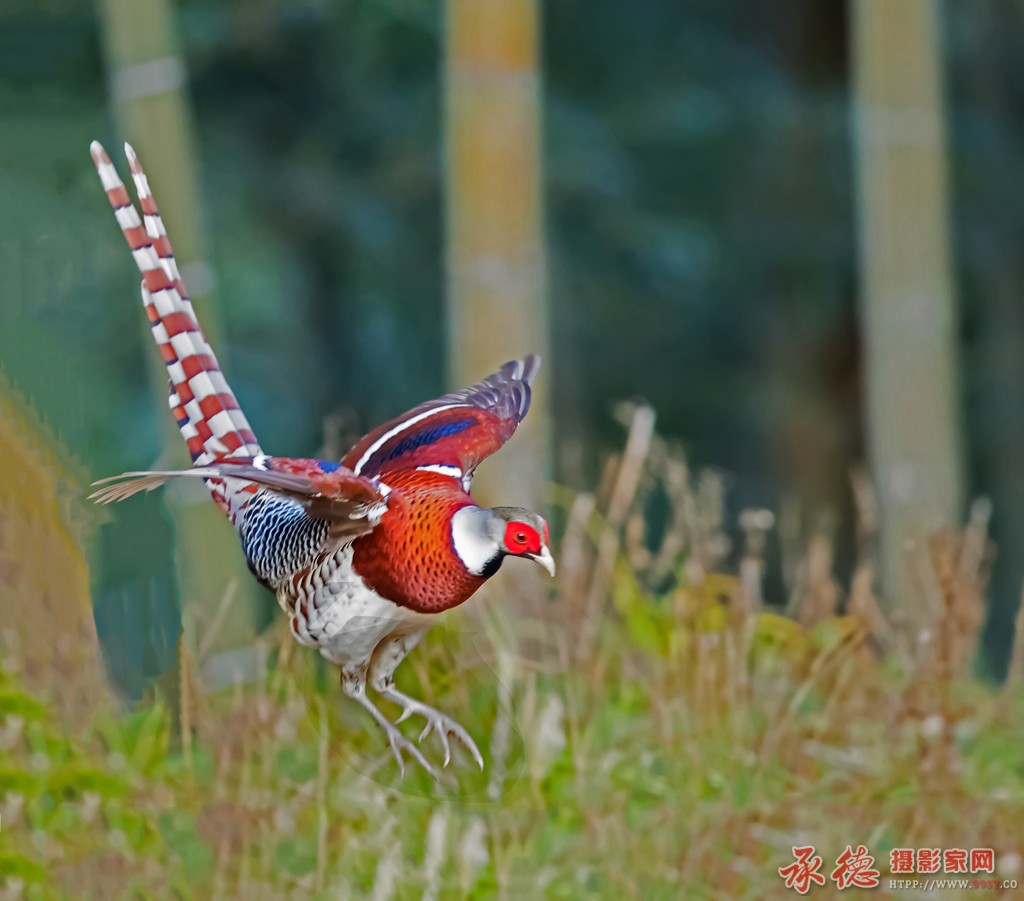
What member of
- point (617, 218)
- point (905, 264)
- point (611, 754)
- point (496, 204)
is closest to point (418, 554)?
point (496, 204)

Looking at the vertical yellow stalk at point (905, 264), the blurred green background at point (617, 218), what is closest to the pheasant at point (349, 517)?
the vertical yellow stalk at point (905, 264)

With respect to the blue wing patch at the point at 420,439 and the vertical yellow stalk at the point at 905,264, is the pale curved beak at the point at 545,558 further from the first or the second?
the vertical yellow stalk at the point at 905,264

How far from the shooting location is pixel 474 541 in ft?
3.84

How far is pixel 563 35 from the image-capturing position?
17.9 feet

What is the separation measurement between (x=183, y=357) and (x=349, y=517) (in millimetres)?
260

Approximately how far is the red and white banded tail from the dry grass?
0.32 metres

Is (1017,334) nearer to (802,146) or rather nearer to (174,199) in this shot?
(802,146)

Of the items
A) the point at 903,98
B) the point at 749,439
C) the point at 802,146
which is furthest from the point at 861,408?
the point at 903,98

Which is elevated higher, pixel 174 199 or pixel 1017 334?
pixel 174 199

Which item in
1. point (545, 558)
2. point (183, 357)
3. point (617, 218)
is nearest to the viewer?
point (545, 558)

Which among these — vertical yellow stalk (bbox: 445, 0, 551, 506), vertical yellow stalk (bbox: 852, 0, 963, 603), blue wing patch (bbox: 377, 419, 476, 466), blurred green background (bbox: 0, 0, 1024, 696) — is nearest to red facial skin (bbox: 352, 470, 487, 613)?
blue wing patch (bbox: 377, 419, 476, 466)

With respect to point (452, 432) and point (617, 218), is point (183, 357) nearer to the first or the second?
point (452, 432)

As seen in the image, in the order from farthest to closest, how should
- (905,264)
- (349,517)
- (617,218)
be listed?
(617,218) → (905,264) → (349,517)

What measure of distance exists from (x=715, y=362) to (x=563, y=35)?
157 cm
